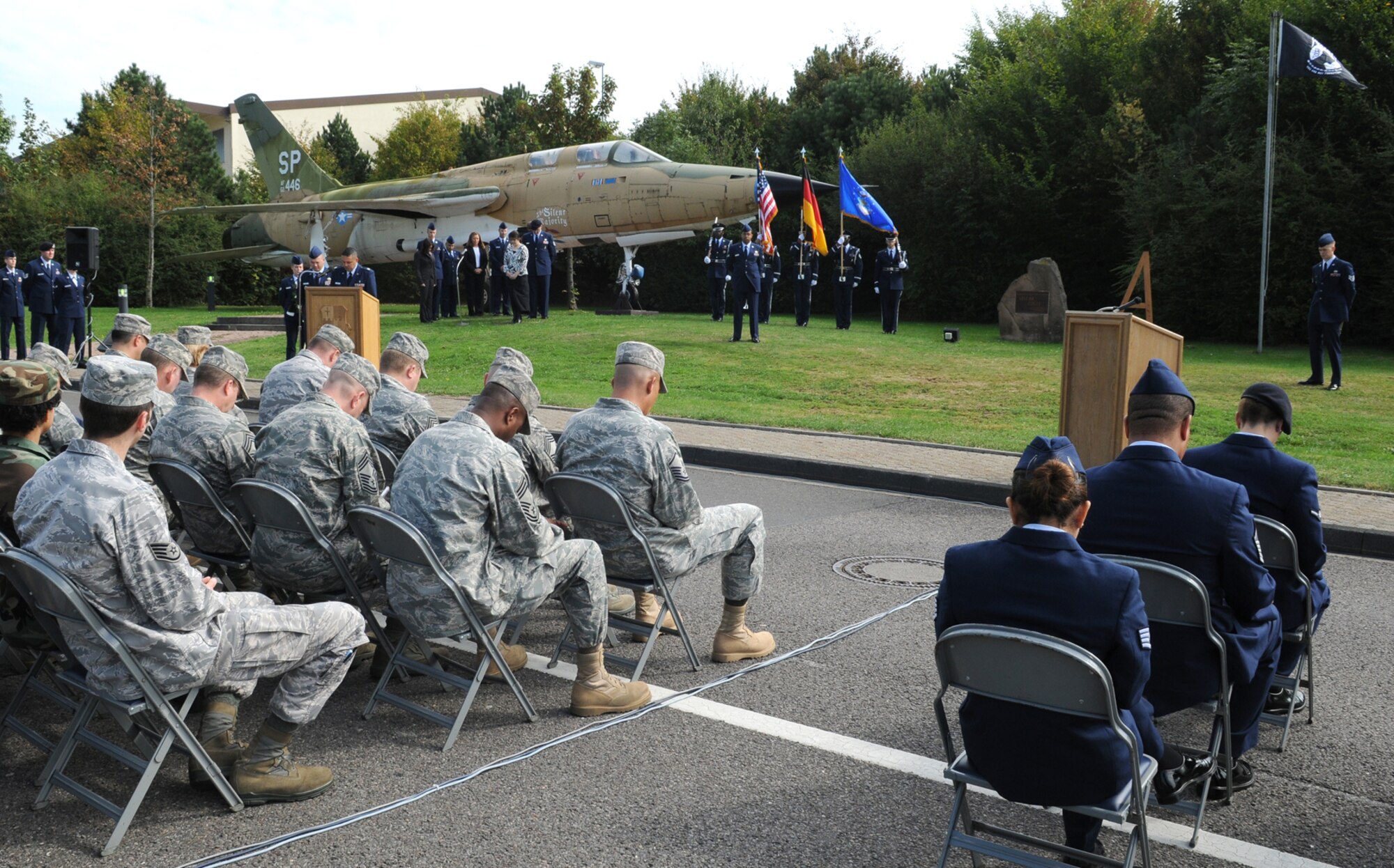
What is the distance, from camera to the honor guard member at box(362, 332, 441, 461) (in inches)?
276

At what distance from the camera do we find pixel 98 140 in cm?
5284

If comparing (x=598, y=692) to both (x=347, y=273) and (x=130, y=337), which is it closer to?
(x=130, y=337)

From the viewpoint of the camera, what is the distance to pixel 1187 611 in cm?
376

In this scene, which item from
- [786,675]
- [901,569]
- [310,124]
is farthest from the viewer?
[310,124]

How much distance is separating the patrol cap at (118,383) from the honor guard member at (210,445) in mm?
1918

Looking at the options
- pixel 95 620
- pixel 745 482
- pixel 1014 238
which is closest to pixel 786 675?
pixel 95 620

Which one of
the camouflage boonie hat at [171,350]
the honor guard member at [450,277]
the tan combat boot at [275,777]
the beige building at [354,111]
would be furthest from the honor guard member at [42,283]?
the beige building at [354,111]

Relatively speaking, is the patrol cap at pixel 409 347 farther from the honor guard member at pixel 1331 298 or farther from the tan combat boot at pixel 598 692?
the honor guard member at pixel 1331 298

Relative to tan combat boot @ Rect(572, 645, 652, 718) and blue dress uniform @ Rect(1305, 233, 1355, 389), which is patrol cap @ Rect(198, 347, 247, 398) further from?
blue dress uniform @ Rect(1305, 233, 1355, 389)

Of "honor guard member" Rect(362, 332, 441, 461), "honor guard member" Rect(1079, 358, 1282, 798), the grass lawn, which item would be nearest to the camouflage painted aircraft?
the grass lawn

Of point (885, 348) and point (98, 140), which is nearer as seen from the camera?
point (885, 348)

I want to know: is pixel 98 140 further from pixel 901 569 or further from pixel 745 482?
pixel 901 569

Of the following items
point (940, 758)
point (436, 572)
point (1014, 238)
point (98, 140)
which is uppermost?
point (98, 140)

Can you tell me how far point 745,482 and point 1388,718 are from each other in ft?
21.4
